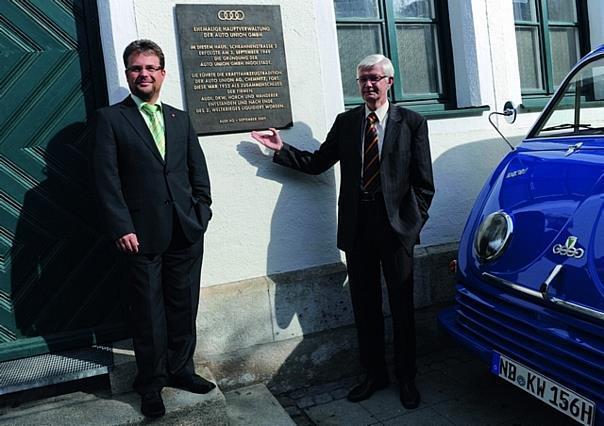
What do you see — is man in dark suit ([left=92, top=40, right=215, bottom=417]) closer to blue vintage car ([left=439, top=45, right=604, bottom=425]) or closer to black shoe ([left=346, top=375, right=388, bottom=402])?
black shoe ([left=346, top=375, right=388, bottom=402])

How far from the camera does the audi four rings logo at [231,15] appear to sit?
3.66 m

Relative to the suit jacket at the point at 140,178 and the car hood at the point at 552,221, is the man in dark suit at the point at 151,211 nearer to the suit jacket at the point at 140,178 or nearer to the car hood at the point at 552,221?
the suit jacket at the point at 140,178

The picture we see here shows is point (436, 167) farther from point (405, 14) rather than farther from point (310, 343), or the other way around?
point (310, 343)

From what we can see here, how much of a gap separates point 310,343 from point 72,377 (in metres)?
1.58

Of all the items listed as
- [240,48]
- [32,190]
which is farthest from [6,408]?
[240,48]

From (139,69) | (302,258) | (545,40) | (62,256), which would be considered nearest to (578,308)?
(302,258)

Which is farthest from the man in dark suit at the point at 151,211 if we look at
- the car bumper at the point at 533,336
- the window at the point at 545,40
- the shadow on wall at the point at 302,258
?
the window at the point at 545,40

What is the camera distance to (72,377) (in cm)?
316

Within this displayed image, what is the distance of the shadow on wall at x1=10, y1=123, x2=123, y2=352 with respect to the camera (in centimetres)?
343

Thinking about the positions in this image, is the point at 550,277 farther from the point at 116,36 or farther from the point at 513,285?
the point at 116,36

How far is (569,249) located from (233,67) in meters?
2.36

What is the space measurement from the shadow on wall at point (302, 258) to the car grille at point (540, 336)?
3.55ft

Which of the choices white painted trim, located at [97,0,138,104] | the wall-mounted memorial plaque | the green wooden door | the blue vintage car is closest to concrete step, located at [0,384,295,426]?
the green wooden door

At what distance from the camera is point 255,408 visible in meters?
3.41
